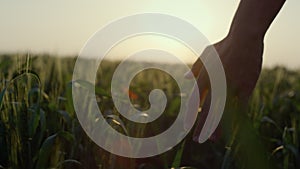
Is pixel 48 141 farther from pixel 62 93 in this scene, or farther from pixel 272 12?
pixel 62 93

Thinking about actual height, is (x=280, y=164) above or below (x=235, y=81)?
below

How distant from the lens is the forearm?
1411 mm

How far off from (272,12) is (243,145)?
0.34 metres

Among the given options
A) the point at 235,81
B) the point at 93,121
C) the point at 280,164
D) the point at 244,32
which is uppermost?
the point at 244,32

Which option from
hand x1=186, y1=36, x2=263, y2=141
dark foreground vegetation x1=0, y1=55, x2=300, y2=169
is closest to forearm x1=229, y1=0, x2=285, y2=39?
hand x1=186, y1=36, x2=263, y2=141

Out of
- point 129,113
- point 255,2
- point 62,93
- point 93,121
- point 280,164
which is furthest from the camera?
point 62,93

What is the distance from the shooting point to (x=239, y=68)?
1.45 metres

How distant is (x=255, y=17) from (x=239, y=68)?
132 mm

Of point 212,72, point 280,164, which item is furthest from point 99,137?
point 280,164

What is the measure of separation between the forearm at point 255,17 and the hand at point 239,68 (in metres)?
0.02

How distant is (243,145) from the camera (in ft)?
4.82

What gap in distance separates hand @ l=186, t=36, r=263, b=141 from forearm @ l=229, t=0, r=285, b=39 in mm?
18

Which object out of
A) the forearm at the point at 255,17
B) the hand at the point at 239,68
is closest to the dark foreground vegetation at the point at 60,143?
the hand at the point at 239,68

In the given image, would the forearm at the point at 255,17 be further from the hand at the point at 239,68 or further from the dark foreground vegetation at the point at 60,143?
the dark foreground vegetation at the point at 60,143
